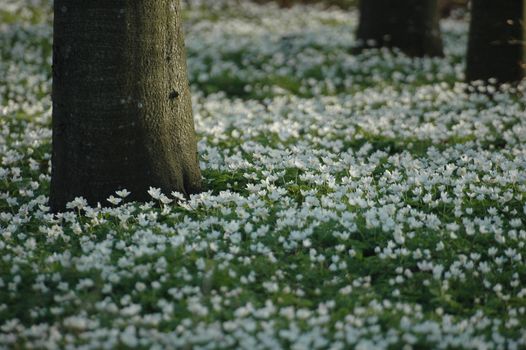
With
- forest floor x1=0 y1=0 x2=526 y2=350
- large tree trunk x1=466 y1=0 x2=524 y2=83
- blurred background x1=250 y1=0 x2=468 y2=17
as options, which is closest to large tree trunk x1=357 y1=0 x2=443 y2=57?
large tree trunk x1=466 y1=0 x2=524 y2=83

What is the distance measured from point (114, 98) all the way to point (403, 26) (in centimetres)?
870

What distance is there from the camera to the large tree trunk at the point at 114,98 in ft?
18.5

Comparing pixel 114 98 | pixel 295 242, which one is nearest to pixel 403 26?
pixel 114 98

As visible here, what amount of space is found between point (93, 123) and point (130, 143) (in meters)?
0.37

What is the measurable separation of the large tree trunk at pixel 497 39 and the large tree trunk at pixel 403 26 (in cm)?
227

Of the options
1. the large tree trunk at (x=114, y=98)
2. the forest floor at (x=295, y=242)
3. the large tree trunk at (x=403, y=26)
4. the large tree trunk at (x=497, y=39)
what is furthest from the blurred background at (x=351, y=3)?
the large tree trunk at (x=114, y=98)

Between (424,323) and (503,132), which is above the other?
(503,132)

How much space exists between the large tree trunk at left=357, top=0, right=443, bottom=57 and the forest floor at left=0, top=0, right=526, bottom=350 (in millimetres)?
3557

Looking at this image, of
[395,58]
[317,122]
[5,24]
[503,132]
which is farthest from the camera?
[5,24]

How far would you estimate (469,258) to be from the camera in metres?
5.20

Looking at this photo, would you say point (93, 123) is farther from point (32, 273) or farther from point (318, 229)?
point (318, 229)

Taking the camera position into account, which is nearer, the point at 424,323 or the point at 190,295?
the point at 424,323

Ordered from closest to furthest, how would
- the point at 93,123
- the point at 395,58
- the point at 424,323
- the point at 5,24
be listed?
the point at 424,323
the point at 93,123
the point at 395,58
the point at 5,24

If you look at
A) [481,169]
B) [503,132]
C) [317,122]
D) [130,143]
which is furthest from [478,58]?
[130,143]
